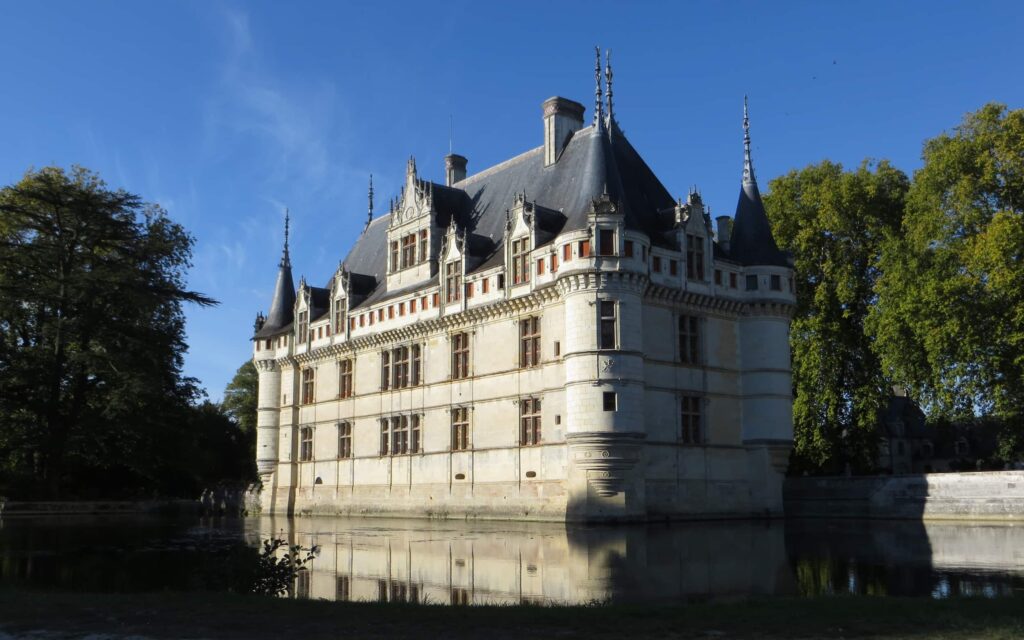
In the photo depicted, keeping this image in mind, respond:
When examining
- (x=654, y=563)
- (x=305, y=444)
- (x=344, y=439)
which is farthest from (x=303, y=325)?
(x=654, y=563)

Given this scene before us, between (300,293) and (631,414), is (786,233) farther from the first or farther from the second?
(300,293)

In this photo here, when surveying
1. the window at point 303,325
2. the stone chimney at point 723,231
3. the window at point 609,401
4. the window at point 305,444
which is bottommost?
the window at point 305,444

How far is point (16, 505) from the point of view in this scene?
35.7 metres

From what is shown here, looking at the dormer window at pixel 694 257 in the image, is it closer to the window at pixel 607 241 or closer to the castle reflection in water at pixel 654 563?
the window at pixel 607 241

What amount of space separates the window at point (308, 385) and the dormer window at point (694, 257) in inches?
744

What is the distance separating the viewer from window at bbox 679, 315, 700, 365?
3109cm

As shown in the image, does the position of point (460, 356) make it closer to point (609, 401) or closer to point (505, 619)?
point (609, 401)

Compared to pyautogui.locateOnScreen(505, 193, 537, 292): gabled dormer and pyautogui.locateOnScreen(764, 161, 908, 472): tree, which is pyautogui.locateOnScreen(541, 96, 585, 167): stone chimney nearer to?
pyautogui.locateOnScreen(505, 193, 537, 292): gabled dormer

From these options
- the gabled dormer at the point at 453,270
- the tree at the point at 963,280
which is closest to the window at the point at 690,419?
the tree at the point at 963,280

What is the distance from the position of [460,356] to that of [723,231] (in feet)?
34.0

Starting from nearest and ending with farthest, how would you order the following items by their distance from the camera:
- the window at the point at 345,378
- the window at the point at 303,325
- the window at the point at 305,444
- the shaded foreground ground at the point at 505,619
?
the shaded foreground ground at the point at 505,619, the window at the point at 345,378, the window at the point at 305,444, the window at the point at 303,325

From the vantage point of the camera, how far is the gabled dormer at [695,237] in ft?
102

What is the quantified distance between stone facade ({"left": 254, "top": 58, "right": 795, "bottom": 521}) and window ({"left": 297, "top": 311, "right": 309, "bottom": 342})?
3518 mm

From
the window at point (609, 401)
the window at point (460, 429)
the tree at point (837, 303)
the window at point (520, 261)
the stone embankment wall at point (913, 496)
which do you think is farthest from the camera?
the tree at point (837, 303)
